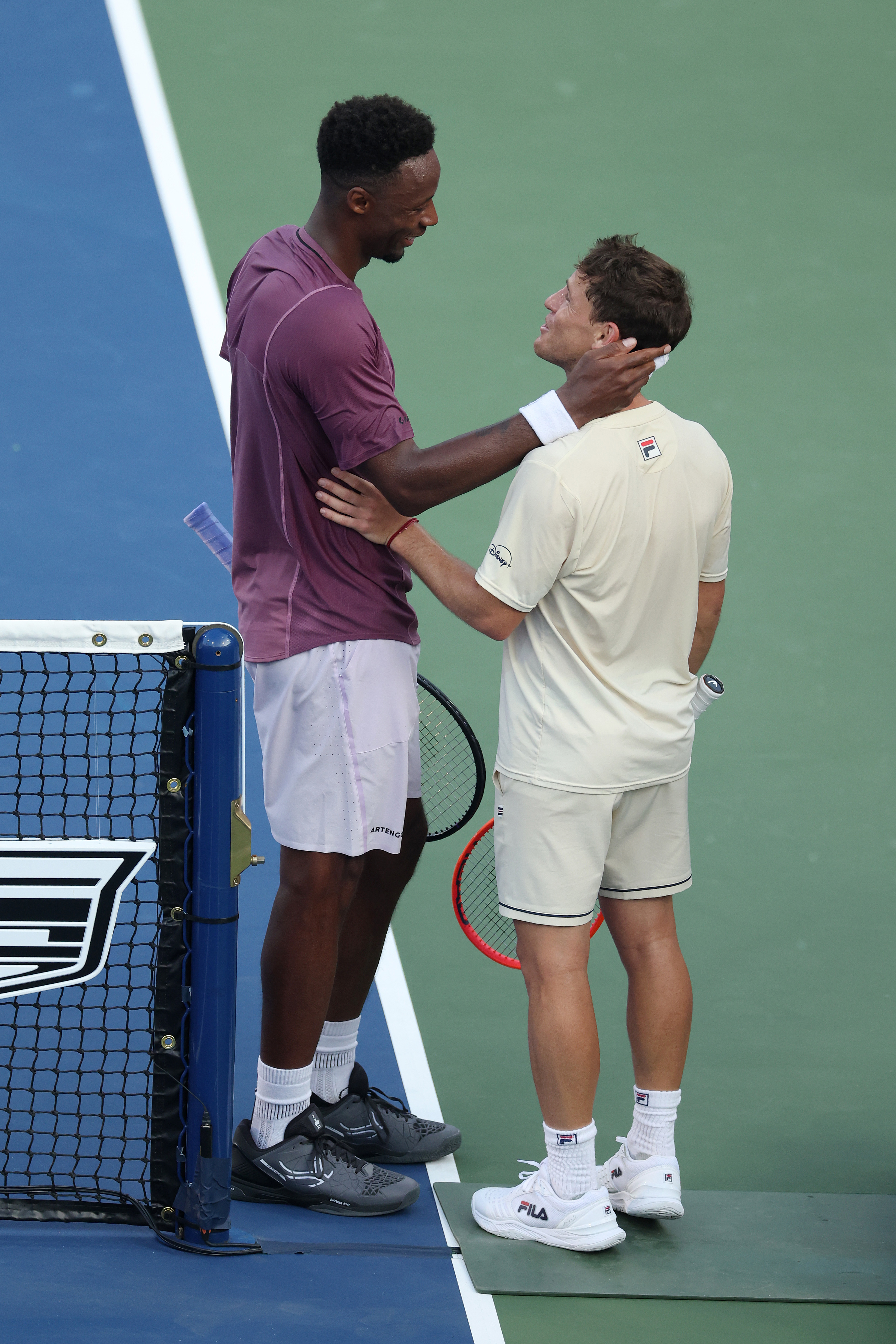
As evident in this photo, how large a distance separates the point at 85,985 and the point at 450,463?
1.26 m

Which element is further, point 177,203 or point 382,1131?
point 177,203

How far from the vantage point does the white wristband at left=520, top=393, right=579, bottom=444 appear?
3078mm

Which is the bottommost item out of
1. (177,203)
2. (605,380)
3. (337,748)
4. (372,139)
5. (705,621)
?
(337,748)

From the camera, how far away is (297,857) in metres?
3.32

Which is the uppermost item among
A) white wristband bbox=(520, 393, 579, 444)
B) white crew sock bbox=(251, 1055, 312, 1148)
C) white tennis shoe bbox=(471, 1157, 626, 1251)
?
white wristband bbox=(520, 393, 579, 444)

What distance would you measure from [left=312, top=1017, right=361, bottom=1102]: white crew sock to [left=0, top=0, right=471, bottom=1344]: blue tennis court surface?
29 cm

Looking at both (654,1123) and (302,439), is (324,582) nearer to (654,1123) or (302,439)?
(302,439)

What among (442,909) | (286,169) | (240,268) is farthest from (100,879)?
(286,169)

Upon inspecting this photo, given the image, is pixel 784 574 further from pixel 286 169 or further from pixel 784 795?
pixel 286 169

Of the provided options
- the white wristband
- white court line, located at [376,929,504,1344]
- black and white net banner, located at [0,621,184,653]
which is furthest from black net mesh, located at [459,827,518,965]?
black and white net banner, located at [0,621,184,653]

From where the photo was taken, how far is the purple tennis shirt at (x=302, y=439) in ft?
10.4

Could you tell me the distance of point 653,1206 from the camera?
3.19m

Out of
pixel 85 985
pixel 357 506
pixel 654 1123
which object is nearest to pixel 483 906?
pixel 654 1123

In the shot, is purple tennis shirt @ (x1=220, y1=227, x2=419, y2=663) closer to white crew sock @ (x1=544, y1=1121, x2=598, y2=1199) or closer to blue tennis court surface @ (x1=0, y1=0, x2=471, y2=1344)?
white crew sock @ (x1=544, y1=1121, x2=598, y2=1199)
